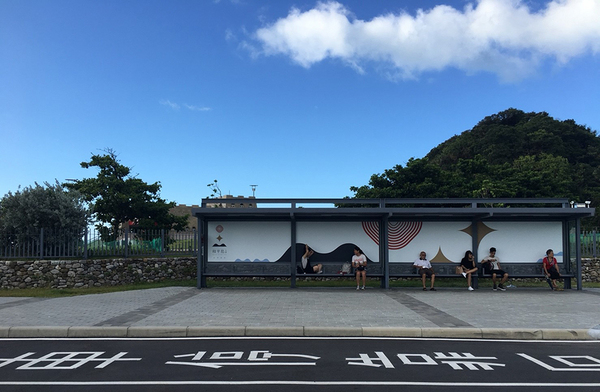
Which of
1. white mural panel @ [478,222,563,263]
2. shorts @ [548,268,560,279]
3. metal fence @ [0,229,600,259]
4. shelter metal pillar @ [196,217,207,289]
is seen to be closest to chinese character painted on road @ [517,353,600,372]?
shorts @ [548,268,560,279]

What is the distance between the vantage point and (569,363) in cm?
663

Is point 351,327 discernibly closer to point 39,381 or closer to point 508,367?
point 508,367

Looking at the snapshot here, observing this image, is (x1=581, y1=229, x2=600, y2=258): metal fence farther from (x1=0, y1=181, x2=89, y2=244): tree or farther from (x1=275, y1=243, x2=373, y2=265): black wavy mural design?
(x1=0, y1=181, x2=89, y2=244): tree

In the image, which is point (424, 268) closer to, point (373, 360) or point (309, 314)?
point (309, 314)

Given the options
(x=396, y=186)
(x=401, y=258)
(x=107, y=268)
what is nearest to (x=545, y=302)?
(x=401, y=258)

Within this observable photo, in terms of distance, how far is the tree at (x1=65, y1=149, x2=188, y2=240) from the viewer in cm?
3014

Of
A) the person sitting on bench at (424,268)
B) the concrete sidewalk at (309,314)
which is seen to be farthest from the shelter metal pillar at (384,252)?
the person sitting on bench at (424,268)

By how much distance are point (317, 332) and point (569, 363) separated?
13.3 ft

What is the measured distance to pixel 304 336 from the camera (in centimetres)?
845

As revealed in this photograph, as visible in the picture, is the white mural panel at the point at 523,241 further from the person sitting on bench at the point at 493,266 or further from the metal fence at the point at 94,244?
the metal fence at the point at 94,244

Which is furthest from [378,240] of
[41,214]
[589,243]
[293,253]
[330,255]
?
[41,214]

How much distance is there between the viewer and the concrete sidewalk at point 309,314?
28.0 ft

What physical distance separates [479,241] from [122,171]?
24.3 m

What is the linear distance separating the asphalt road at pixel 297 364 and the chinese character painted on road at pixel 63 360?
0.05ft
